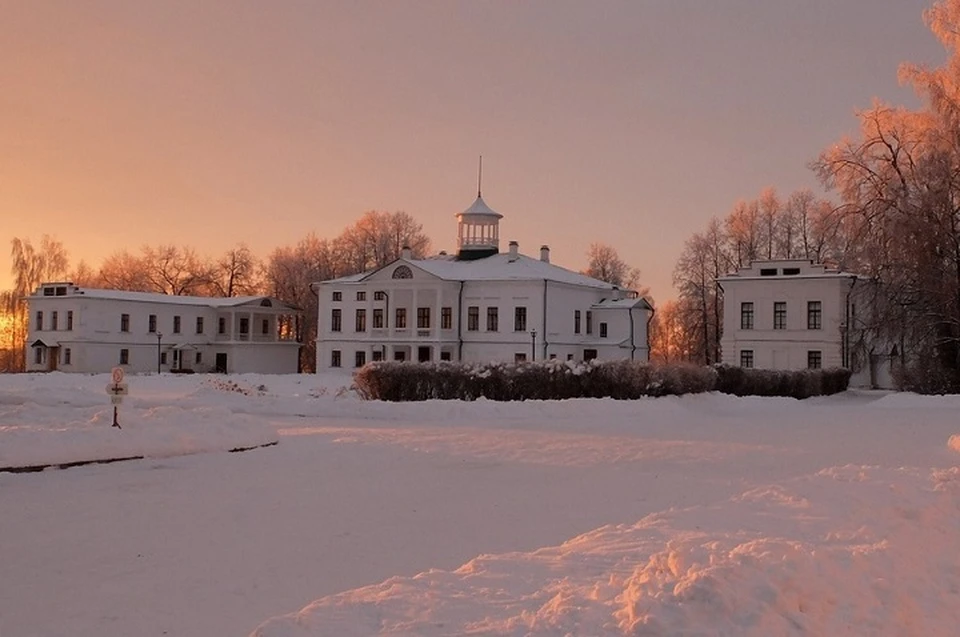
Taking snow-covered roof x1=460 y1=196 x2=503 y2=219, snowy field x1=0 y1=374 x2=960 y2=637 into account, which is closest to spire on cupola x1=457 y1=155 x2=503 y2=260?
snow-covered roof x1=460 y1=196 x2=503 y2=219

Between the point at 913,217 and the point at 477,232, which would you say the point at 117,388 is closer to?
the point at 913,217

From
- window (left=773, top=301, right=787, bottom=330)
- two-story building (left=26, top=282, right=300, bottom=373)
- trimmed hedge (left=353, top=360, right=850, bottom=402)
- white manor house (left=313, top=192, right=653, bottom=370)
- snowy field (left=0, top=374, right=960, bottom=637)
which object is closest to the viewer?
snowy field (left=0, top=374, right=960, bottom=637)

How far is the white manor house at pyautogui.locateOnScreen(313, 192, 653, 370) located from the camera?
5528 cm

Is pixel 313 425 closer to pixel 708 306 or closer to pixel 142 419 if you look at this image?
pixel 142 419

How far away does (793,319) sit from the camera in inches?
1957

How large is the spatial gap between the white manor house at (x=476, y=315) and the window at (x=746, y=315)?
6.31 meters

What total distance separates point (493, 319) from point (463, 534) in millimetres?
46553

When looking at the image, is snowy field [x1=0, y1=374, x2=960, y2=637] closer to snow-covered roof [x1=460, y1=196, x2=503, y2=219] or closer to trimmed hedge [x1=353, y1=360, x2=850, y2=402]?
trimmed hedge [x1=353, y1=360, x2=850, y2=402]

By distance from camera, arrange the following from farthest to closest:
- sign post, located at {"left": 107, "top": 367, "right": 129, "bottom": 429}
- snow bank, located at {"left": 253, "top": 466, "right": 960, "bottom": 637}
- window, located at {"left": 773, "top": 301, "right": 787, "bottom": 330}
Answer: window, located at {"left": 773, "top": 301, "right": 787, "bottom": 330}, sign post, located at {"left": 107, "top": 367, "right": 129, "bottom": 429}, snow bank, located at {"left": 253, "top": 466, "right": 960, "bottom": 637}

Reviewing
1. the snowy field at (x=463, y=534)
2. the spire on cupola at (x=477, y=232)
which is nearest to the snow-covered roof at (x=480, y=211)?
the spire on cupola at (x=477, y=232)

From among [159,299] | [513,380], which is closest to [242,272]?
[159,299]

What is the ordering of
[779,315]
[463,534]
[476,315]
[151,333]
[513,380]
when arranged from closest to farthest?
[463,534]
[513,380]
[779,315]
[476,315]
[151,333]

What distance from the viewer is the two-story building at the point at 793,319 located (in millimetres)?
48406

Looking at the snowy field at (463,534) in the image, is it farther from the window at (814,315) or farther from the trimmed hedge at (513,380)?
the window at (814,315)
